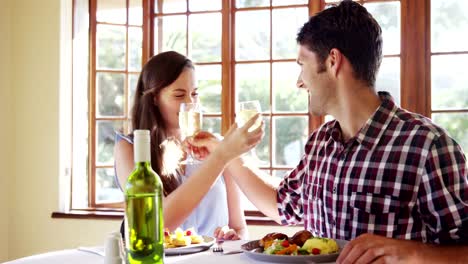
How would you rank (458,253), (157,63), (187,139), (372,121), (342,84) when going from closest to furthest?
(458,253)
(372,121)
(342,84)
(187,139)
(157,63)

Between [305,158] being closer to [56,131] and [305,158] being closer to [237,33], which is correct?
[237,33]

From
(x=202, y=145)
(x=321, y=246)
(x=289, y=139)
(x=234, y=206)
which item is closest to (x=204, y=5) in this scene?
(x=289, y=139)

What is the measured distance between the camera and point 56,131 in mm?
4234

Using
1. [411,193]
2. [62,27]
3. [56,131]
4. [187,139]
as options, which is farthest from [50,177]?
[411,193]

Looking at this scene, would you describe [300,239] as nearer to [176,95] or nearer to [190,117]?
[190,117]

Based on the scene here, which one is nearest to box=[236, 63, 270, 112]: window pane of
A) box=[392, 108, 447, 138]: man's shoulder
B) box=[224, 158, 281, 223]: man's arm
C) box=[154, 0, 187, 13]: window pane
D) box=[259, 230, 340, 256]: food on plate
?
box=[154, 0, 187, 13]: window pane

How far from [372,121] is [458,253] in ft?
1.61

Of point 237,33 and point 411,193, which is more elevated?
point 237,33

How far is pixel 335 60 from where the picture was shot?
76.9 inches

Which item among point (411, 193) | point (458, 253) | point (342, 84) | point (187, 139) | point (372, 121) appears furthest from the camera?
point (187, 139)

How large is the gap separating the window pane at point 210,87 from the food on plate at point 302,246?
2.58m

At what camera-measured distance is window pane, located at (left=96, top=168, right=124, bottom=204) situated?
14.2ft

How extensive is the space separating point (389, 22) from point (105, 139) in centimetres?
211

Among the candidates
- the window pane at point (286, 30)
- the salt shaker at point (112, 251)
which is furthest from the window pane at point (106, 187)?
the salt shaker at point (112, 251)
